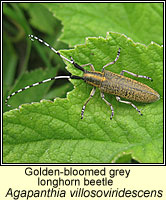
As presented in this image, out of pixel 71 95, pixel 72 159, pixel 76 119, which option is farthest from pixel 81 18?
pixel 72 159

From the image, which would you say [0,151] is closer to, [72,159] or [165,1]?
[72,159]

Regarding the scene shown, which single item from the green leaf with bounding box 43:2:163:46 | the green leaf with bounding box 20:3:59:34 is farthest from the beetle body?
the green leaf with bounding box 20:3:59:34

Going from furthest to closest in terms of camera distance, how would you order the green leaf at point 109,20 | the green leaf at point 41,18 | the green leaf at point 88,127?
the green leaf at point 41,18 → the green leaf at point 109,20 → the green leaf at point 88,127

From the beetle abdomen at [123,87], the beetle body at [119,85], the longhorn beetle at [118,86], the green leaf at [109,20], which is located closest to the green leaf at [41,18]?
the green leaf at [109,20]

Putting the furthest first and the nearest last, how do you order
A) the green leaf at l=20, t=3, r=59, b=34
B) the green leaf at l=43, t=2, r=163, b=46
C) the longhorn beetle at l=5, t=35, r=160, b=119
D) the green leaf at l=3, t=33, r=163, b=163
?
the green leaf at l=20, t=3, r=59, b=34 < the green leaf at l=43, t=2, r=163, b=46 < the longhorn beetle at l=5, t=35, r=160, b=119 < the green leaf at l=3, t=33, r=163, b=163

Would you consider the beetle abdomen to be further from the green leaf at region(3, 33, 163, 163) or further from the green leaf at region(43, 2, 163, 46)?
the green leaf at region(43, 2, 163, 46)

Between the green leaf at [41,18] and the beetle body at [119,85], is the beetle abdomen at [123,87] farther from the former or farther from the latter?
the green leaf at [41,18]

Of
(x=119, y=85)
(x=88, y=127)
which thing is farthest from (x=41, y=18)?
(x=88, y=127)

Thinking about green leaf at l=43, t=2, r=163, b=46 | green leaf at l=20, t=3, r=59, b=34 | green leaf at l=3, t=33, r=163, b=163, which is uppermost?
green leaf at l=20, t=3, r=59, b=34
